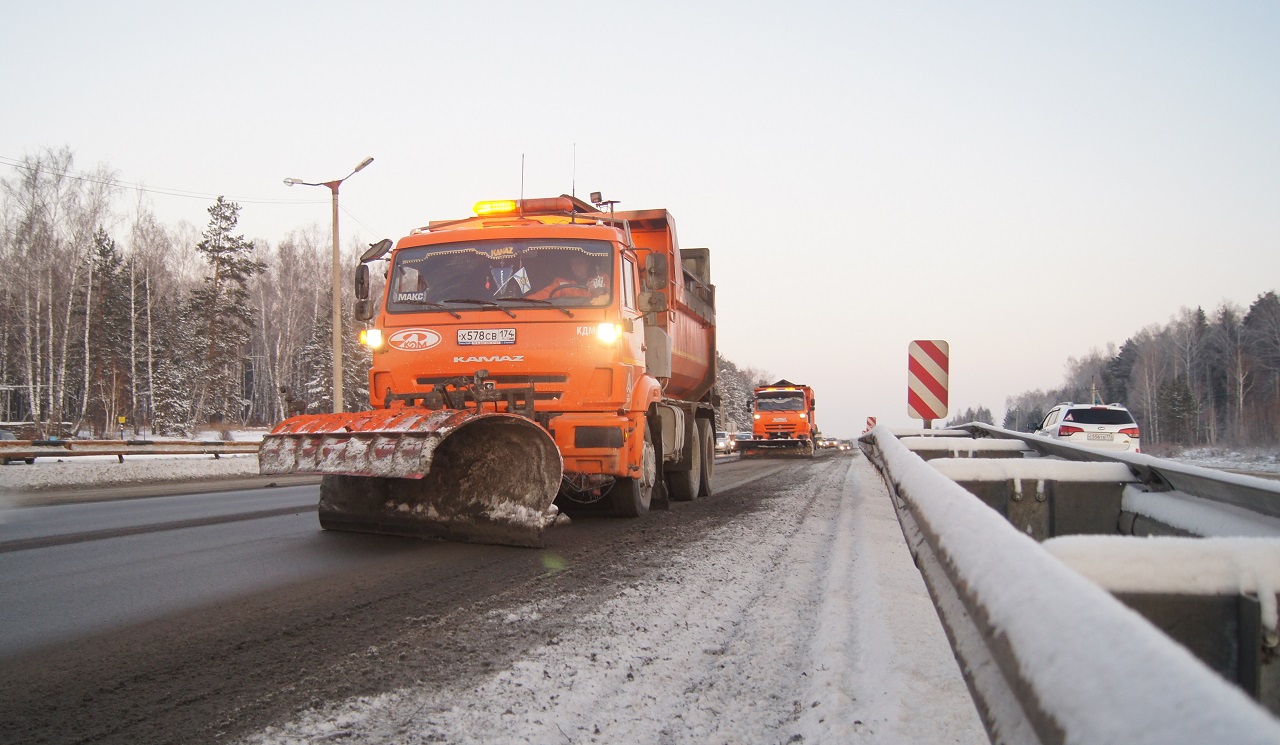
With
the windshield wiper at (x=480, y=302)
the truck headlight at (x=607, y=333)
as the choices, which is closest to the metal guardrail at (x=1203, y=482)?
the truck headlight at (x=607, y=333)

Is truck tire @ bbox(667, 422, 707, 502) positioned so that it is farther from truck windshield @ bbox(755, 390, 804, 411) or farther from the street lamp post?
truck windshield @ bbox(755, 390, 804, 411)

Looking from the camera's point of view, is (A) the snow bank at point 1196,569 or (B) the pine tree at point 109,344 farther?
(B) the pine tree at point 109,344

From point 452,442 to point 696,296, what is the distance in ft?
19.5

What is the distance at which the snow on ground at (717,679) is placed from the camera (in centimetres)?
259

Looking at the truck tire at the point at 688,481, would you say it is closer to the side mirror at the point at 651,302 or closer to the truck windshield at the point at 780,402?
the side mirror at the point at 651,302

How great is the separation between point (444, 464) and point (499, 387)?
91 cm

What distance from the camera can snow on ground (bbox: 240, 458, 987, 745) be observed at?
102 inches

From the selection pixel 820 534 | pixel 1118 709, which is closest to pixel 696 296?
pixel 820 534

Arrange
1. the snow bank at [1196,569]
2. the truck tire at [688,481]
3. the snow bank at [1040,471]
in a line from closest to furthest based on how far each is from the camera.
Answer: the snow bank at [1196,569]
the snow bank at [1040,471]
the truck tire at [688,481]

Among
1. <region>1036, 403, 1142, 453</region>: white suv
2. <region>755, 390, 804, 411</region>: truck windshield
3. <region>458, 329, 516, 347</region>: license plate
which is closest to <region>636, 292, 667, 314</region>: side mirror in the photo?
<region>458, 329, 516, 347</region>: license plate

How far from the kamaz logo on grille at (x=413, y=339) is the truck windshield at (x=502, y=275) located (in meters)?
0.25

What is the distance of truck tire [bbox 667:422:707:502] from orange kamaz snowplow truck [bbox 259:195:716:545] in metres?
1.75

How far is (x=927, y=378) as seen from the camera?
1141 cm

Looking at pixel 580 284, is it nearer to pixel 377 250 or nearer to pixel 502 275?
pixel 502 275
